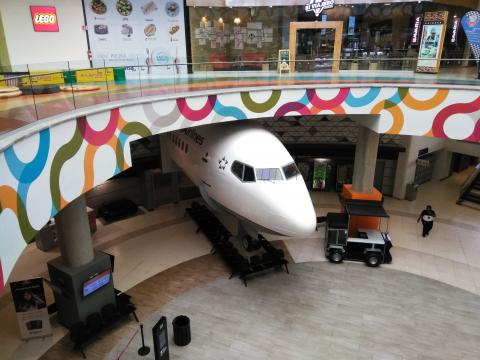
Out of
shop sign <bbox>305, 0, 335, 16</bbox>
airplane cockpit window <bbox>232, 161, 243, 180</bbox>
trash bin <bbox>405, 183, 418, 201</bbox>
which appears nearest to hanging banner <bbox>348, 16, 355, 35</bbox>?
shop sign <bbox>305, 0, 335, 16</bbox>

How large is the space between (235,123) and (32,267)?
12169 millimetres

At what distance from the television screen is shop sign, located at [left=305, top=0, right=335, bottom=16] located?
17749 mm

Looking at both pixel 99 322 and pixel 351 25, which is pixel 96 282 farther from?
pixel 351 25

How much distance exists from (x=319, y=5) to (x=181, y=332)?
18575 mm

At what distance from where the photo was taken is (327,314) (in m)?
15.0

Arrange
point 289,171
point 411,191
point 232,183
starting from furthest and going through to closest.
→ point 411,191 < point 232,183 < point 289,171

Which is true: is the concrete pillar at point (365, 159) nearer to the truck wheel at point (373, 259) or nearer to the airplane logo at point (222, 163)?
the truck wheel at point (373, 259)

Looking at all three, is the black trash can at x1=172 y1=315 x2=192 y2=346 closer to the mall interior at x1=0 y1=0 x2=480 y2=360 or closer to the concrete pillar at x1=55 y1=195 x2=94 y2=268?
the mall interior at x1=0 y1=0 x2=480 y2=360

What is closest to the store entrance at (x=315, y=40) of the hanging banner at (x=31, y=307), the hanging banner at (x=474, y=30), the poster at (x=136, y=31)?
the hanging banner at (x=474, y=30)

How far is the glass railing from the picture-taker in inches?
396

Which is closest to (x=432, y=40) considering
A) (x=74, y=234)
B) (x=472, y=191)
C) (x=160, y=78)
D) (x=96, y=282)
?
(x=472, y=191)

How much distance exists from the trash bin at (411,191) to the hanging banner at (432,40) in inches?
357

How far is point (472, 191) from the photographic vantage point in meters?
26.8

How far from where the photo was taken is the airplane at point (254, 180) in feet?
46.3
